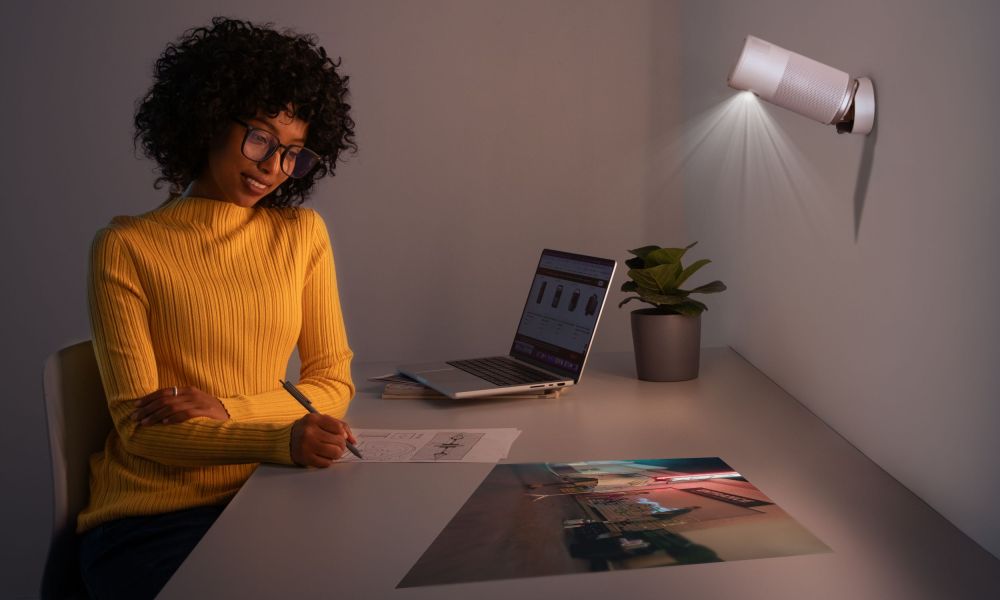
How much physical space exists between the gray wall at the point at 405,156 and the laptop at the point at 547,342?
2.22 feet

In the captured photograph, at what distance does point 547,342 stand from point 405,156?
0.96 m

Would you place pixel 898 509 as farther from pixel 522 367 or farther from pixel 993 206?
pixel 522 367

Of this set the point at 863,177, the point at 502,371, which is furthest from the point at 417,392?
the point at 863,177

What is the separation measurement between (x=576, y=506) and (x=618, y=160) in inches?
67.0

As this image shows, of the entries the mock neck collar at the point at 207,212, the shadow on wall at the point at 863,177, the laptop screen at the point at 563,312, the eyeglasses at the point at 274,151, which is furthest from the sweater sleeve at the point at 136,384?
the shadow on wall at the point at 863,177

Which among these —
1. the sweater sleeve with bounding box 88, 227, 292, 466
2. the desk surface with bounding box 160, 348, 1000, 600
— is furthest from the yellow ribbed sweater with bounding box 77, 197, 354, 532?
the desk surface with bounding box 160, 348, 1000, 600

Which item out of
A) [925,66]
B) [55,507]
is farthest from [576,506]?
[55,507]

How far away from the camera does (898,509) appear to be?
1.16m

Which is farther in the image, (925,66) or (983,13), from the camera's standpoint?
(925,66)

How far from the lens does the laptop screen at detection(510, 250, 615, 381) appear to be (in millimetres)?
1779

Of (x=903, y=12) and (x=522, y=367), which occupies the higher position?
(x=903, y=12)

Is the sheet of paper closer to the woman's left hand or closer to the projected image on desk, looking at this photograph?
the projected image on desk

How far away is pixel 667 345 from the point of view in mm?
1818

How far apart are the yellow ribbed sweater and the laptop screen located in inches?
17.2
